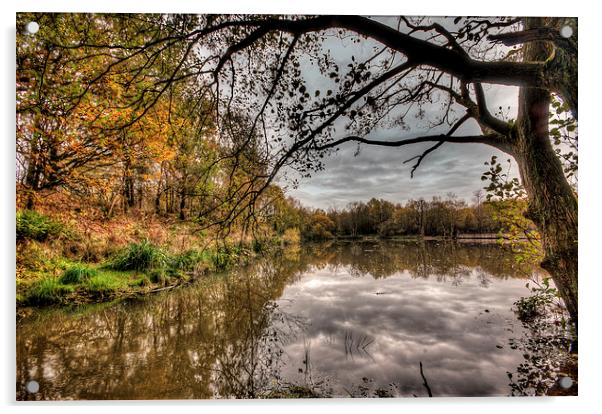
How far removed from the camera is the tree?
1.50 m

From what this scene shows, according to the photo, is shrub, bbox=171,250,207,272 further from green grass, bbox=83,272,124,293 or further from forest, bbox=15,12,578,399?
green grass, bbox=83,272,124,293

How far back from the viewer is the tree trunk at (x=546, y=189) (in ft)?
5.79

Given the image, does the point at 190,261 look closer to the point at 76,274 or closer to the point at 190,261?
the point at 190,261

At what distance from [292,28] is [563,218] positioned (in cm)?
227

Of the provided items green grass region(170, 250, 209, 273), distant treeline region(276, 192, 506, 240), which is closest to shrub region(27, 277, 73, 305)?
green grass region(170, 250, 209, 273)

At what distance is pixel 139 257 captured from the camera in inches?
104

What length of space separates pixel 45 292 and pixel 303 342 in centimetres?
221

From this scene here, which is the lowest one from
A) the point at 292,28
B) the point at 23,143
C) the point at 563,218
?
the point at 563,218

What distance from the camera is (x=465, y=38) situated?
2.04 meters

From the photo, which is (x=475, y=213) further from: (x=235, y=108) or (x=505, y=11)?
(x=235, y=108)

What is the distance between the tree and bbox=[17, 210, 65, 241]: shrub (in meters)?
1.16

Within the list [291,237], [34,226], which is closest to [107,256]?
[34,226]
